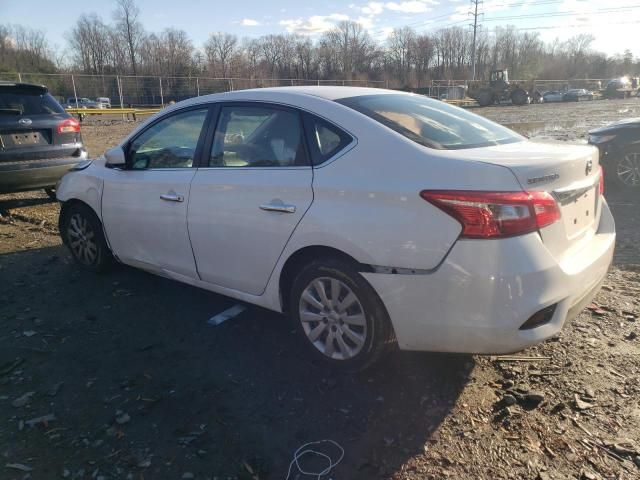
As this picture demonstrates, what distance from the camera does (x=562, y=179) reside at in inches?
106

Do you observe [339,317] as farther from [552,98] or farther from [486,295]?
[552,98]

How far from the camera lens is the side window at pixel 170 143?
383cm

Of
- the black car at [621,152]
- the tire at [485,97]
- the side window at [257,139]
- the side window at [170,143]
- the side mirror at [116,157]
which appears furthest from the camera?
the tire at [485,97]

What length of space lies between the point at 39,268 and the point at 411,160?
4.26 meters

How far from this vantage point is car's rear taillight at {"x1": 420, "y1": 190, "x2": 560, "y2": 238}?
243 centimetres

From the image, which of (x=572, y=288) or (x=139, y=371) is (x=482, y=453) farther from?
(x=139, y=371)

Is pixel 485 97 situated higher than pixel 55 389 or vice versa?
pixel 485 97

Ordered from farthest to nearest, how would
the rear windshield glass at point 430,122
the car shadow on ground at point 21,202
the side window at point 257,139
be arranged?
1. the car shadow on ground at point 21,202
2. the side window at point 257,139
3. the rear windshield glass at point 430,122

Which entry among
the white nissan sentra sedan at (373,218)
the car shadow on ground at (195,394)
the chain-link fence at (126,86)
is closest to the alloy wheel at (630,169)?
the white nissan sentra sedan at (373,218)

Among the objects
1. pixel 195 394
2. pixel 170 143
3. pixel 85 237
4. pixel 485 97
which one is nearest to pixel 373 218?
pixel 195 394

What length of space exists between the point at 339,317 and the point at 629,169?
6872 mm

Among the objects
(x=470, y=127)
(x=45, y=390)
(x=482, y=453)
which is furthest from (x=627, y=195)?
(x=45, y=390)

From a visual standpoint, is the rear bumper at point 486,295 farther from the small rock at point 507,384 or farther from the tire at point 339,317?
the small rock at point 507,384

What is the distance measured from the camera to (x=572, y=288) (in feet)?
8.65
